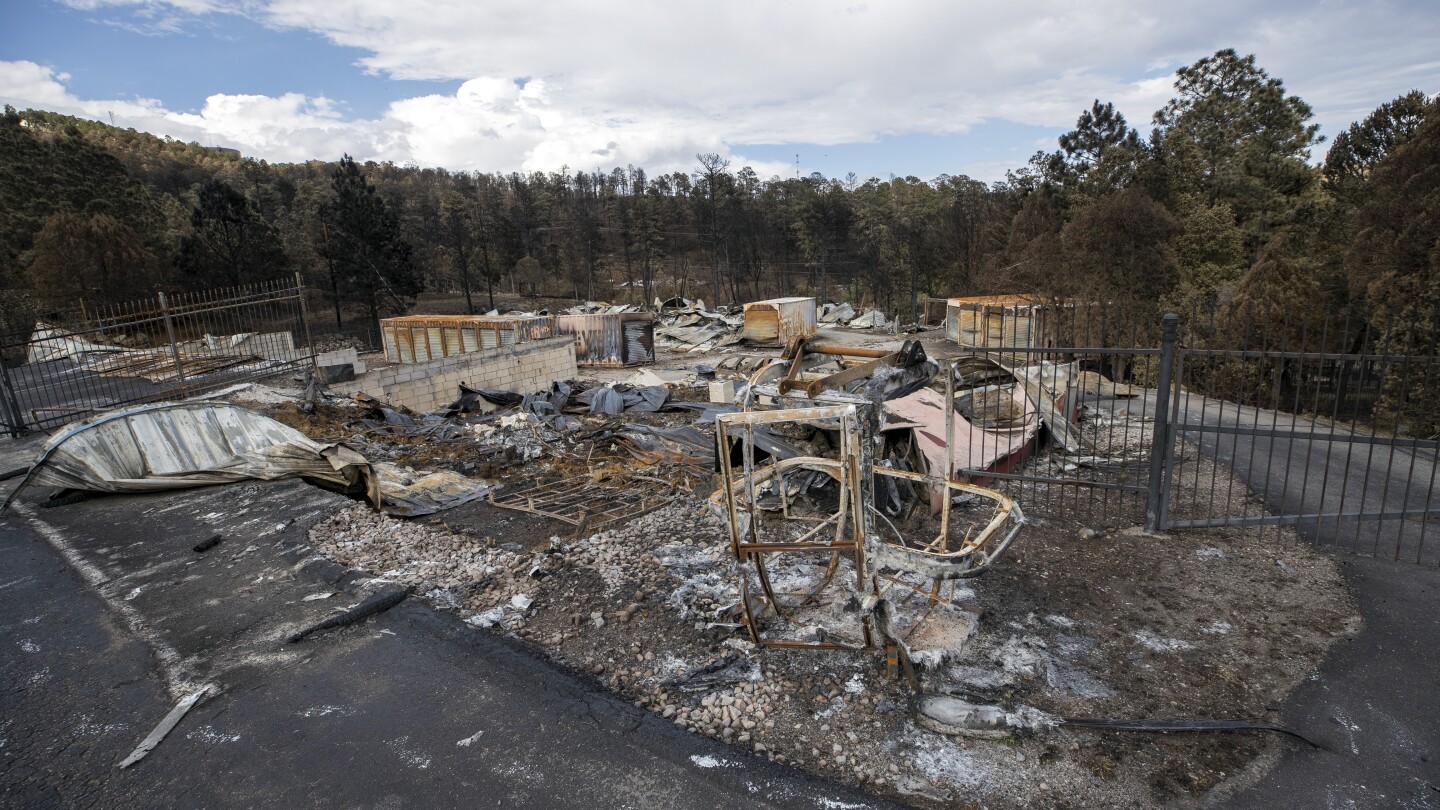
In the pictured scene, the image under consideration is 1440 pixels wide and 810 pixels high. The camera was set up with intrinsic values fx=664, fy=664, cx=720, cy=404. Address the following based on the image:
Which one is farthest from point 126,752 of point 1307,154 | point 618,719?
point 1307,154

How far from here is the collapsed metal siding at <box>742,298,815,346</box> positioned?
1027 inches

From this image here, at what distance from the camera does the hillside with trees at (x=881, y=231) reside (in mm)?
15984

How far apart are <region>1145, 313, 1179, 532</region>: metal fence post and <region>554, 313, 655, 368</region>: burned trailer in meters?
17.7

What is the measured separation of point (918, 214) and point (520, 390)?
3264 cm

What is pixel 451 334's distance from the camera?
1992 centimetres

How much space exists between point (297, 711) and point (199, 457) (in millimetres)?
4623

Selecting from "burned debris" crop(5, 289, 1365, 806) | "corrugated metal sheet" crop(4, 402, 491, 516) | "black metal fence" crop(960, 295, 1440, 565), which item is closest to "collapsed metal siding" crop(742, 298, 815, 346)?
"burned debris" crop(5, 289, 1365, 806)

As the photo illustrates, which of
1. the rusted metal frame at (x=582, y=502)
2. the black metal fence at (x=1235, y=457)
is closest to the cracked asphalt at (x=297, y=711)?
the rusted metal frame at (x=582, y=502)

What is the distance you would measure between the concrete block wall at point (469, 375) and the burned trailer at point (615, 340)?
12.4ft

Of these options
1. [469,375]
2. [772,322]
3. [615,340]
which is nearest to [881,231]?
[772,322]

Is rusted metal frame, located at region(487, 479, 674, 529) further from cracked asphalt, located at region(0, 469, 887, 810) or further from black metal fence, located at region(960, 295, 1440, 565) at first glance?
black metal fence, located at region(960, 295, 1440, 565)

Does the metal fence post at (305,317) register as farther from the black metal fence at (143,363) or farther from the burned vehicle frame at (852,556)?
the burned vehicle frame at (852,556)

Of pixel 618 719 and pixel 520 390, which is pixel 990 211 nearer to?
pixel 520 390

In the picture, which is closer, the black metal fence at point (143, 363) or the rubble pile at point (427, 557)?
the rubble pile at point (427, 557)
